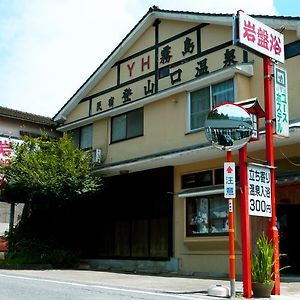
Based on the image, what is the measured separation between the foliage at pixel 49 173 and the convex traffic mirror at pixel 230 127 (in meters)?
9.00

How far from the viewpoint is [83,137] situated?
23062 mm

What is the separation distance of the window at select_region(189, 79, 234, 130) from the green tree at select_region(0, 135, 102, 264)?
15.1 ft

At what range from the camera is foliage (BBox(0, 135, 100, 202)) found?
728 inches

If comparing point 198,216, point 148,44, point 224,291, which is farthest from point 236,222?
point 148,44

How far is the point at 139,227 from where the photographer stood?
1941 cm

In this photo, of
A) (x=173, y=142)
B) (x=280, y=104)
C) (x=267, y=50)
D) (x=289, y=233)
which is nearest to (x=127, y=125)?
(x=173, y=142)

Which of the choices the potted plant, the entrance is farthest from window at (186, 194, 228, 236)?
the potted plant

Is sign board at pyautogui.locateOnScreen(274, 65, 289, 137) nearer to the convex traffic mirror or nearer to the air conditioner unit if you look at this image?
the convex traffic mirror

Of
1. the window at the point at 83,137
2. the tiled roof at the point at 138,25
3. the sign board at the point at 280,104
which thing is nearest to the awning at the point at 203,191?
the sign board at the point at 280,104

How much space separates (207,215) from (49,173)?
5968 mm

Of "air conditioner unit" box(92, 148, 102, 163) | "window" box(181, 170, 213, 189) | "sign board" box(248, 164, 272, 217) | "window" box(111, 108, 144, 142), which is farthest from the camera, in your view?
"air conditioner unit" box(92, 148, 102, 163)

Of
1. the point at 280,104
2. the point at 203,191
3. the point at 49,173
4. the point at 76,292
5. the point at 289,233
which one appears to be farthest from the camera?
the point at 49,173

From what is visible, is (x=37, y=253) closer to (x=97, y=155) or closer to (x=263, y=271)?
(x=97, y=155)

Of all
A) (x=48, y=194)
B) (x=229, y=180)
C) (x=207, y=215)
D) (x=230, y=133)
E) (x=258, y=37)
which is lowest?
(x=207, y=215)
